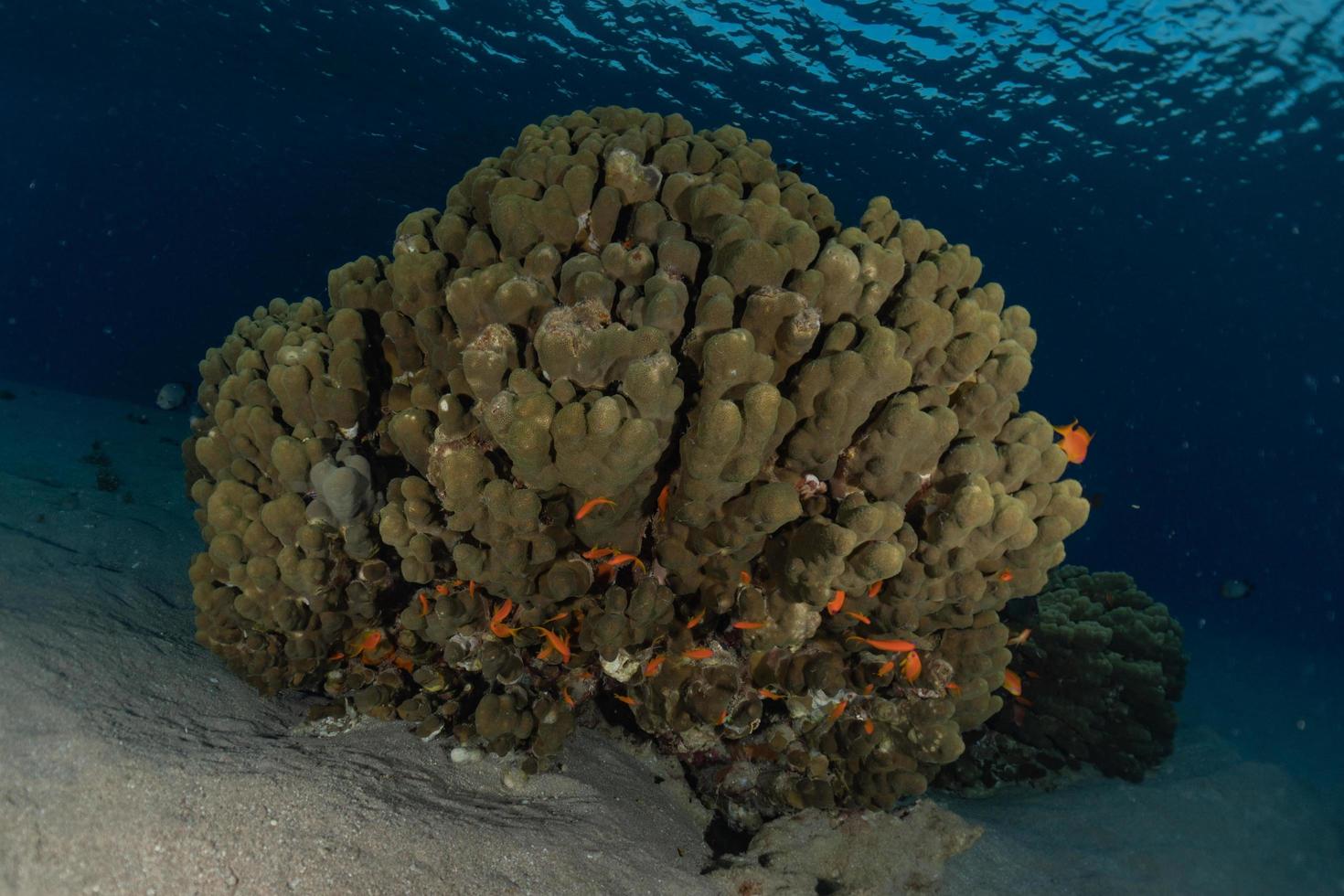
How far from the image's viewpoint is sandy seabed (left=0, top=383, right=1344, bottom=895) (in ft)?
8.52

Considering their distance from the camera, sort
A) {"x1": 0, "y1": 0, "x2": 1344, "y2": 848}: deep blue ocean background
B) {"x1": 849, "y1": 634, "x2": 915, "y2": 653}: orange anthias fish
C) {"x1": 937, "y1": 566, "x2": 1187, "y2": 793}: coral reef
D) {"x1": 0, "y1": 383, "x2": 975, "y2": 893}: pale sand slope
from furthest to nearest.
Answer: {"x1": 0, "y1": 0, "x2": 1344, "y2": 848}: deep blue ocean background → {"x1": 937, "y1": 566, "x2": 1187, "y2": 793}: coral reef → {"x1": 849, "y1": 634, "x2": 915, "y2": 653}: orange anthias fish → {"x1": 0, "y1": 383, "x2": 975, "y2": 893}: pale sand slope

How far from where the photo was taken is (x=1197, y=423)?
54.5 metres

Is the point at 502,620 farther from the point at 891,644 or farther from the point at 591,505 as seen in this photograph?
the point at 891,644

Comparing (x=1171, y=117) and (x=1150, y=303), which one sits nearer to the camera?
(x=1171, y=117)

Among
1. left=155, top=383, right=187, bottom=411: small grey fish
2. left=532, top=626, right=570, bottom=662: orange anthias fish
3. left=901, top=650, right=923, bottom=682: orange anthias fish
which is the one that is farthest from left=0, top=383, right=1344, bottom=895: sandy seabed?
left=155, top=383, right=187, bottom=411: small grey fish

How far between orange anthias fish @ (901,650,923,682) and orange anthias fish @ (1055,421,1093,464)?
1.31 m

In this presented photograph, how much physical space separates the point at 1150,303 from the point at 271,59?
38.8 meters

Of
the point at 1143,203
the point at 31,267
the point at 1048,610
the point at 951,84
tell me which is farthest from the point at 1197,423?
the point at 31,267

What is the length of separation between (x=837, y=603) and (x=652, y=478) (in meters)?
1.08

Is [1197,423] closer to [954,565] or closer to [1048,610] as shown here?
[1048,610]

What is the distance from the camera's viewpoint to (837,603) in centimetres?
336

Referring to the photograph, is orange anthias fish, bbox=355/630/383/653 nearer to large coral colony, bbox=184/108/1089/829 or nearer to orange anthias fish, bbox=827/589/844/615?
large coral colony, bbox=184/108/1089/829

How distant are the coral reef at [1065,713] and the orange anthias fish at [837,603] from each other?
439 centimetres

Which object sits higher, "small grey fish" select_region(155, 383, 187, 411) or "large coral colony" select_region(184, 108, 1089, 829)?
"large coral colony" select_region(184, 108, 1089, 829)
